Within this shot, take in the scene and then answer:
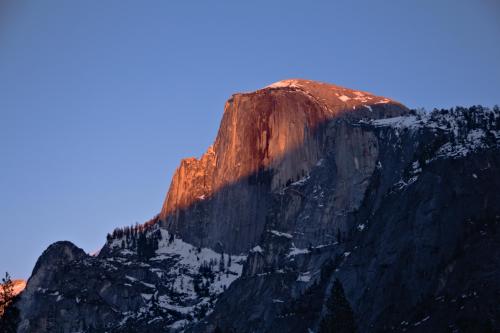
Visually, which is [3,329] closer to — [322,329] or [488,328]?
[322,329]

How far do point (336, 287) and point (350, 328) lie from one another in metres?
8.79

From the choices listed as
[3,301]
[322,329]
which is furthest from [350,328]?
[3,301]

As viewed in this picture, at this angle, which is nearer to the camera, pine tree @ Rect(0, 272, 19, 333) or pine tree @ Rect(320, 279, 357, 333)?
pine tree @ Rect(0, 272, 19, 333)

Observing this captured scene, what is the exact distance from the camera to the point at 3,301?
122m

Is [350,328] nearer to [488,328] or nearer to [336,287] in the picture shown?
[336,287]

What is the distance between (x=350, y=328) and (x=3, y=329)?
58.6 m

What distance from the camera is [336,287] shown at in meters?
170

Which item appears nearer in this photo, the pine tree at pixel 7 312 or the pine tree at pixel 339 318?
the pine tree at pixel 7 312

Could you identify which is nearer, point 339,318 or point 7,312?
point 7,312

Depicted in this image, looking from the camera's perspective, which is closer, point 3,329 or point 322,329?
point 3,329

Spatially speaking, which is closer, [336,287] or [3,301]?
[3,301]

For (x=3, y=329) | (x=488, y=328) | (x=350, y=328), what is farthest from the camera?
(x=488, y=328)

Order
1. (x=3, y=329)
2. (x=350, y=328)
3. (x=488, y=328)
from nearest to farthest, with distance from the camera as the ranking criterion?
(x=3, y=329) < (x=350, y=328) < (x=488, y=328)

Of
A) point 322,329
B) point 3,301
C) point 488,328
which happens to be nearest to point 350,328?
point 322,329
